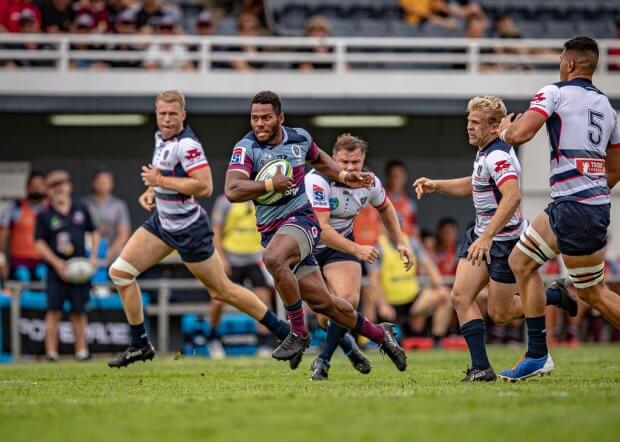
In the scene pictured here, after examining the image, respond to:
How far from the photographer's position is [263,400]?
7.50 meters

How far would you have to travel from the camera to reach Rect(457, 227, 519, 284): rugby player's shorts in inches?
359

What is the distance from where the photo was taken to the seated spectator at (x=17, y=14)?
60.5 ft

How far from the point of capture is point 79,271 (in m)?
14.8

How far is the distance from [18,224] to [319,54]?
5.26 metres

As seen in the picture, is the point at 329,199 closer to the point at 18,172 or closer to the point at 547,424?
the point at 547,424

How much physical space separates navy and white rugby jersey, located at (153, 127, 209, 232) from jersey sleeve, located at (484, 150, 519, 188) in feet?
8.52

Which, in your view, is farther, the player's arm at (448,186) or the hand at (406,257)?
the hand at (406,257)

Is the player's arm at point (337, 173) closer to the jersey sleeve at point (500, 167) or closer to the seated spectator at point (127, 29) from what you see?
the jersey sleeve at point (500, 167)

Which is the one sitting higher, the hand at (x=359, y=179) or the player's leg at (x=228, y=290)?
the hand at (x=359, y=179)

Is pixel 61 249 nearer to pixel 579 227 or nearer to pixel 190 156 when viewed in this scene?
pixel 190 156

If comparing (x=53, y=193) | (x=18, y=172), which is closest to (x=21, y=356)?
(x=53, y=193)

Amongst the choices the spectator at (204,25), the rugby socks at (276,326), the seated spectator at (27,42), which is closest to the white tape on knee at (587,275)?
the rugby socks at (276,326)

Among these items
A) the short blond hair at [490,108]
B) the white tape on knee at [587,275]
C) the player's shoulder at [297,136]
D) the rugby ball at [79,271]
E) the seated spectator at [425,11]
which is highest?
the seated spectator at [425,11]

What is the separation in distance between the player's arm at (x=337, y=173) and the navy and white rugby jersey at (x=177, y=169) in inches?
42.9
